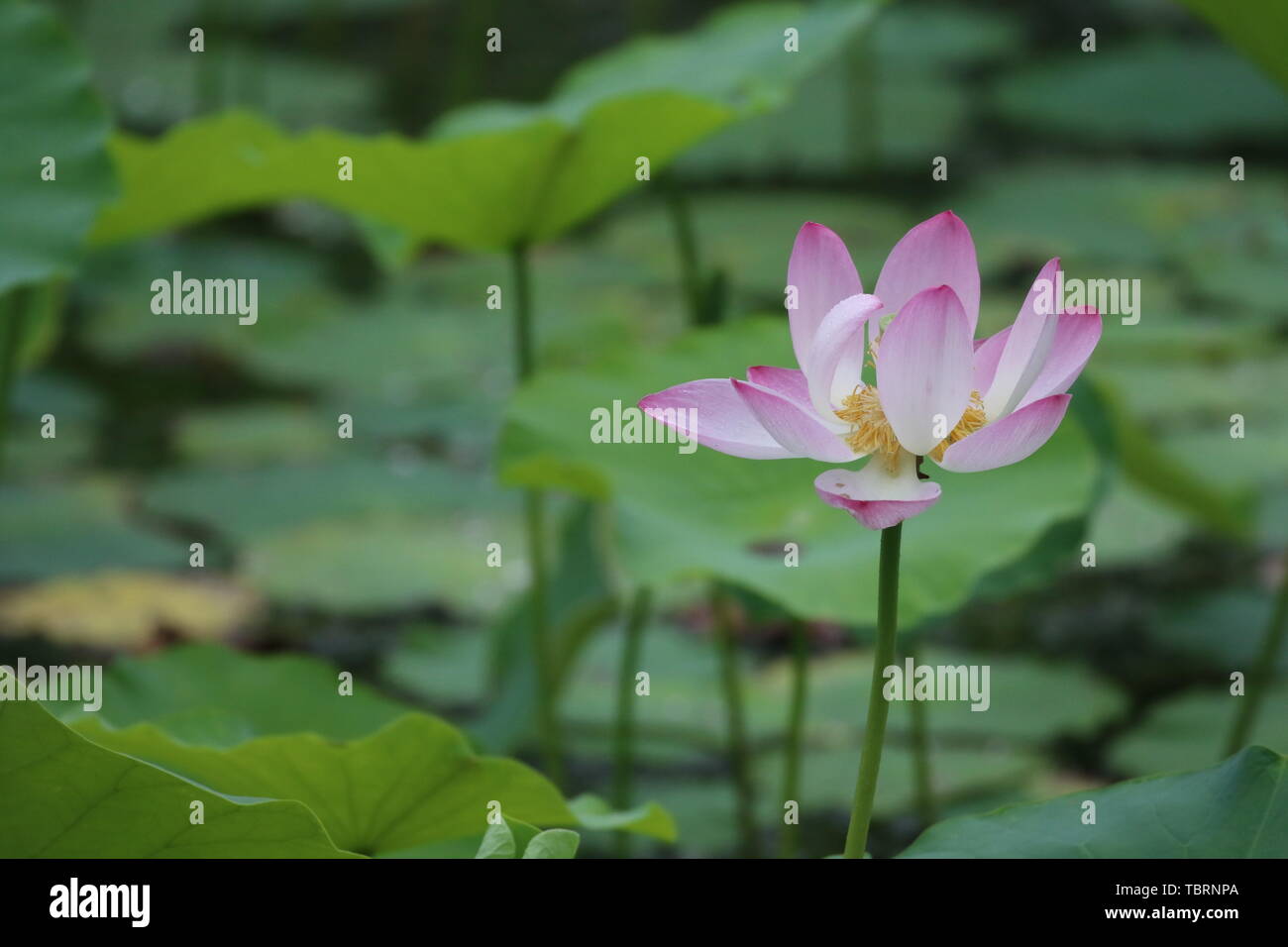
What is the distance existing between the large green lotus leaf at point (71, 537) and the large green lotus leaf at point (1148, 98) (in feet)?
9.81

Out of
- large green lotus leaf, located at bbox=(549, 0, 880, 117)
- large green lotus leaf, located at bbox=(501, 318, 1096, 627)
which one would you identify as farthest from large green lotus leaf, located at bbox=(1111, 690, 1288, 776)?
large green lotus leaf, located at bbox=(549, 0, 880, 117)

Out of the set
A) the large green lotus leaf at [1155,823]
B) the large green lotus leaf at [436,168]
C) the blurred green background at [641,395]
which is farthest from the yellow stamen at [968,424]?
the large green lotus leaf at [436,168]

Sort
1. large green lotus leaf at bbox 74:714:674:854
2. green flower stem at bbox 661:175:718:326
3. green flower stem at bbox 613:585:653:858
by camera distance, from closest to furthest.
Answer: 1. large green lotus leaf at bbox 74:714:674:854
2. green flower stem at bbox 661:175:718:326
3. green flower stem at bbox 613:585:653:858

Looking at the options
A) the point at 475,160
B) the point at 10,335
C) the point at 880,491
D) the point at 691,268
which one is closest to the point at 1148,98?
the point at 691,268

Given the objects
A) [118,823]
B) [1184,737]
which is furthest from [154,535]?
[118,823]

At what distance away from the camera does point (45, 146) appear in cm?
130

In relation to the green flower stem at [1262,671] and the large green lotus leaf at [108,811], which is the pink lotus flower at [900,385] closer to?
the large green lotus leaf at [108,811]

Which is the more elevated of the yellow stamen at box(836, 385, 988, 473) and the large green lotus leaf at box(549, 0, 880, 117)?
the large green lotus leaf at box(549, 0, 880, 117)

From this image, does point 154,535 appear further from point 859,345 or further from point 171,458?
point 859,345

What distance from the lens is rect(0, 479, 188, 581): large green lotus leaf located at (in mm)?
2195

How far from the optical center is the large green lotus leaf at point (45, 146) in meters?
1.24

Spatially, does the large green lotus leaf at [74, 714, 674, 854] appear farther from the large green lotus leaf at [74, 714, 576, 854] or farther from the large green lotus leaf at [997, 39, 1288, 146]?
the large green lotus leaf at [997, 39, 1288, 146]

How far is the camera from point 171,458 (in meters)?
2.65
